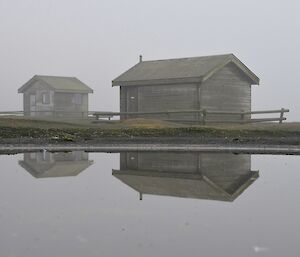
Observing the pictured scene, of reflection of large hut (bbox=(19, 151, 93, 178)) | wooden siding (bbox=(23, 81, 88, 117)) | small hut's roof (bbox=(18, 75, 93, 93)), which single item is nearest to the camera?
reflection of large hut (bbox=(19, 151, 93, 178))

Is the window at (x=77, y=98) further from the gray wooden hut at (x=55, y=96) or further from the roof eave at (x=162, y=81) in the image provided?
the roof eave at (x=162, y=81)

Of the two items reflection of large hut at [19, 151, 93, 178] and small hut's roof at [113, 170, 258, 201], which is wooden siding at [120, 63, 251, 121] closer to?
reflection of large hut at [19, 151, 93, 178]

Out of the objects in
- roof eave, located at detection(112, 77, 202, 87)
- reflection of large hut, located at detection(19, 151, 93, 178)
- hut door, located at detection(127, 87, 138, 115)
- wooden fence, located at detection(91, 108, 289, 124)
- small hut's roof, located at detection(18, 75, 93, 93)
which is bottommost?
reflection of large hut, located at detection(19, 151, 93, 178)

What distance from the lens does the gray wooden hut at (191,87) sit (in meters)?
35.2

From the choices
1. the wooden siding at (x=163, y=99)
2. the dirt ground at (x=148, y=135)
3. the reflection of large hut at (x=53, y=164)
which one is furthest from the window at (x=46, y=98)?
the reflection of large hut at (x=53, y=164)

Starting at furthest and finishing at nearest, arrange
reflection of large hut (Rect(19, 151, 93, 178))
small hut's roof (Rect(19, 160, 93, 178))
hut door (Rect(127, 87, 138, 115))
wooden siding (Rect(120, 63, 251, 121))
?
hut door (Rect(127, 87, 138, 115))
wooden siding (Rect(120, 63, 251, 121))
reflection of large hut (Rect(19, 151, 93, 178))
small hut's roof (Rect(19, 160, 93, 178))

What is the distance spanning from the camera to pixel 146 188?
966cm

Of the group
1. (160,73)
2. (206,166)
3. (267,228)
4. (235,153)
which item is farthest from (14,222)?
(160,73)

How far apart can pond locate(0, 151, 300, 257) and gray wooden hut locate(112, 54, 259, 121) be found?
22001 millimetres

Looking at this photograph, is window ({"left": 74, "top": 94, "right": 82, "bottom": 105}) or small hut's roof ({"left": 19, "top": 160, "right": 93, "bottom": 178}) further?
window ({"left": 74, "top": 94, "right": 82, "bottom": 105})

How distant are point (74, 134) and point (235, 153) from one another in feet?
32.1

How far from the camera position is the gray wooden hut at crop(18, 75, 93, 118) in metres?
55.1

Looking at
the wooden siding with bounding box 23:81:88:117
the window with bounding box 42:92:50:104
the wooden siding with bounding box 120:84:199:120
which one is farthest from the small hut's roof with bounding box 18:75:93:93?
the wooden siding with bounding box 120:84:199:120

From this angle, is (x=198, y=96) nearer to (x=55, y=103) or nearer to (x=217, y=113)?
(x=217, y=113)
